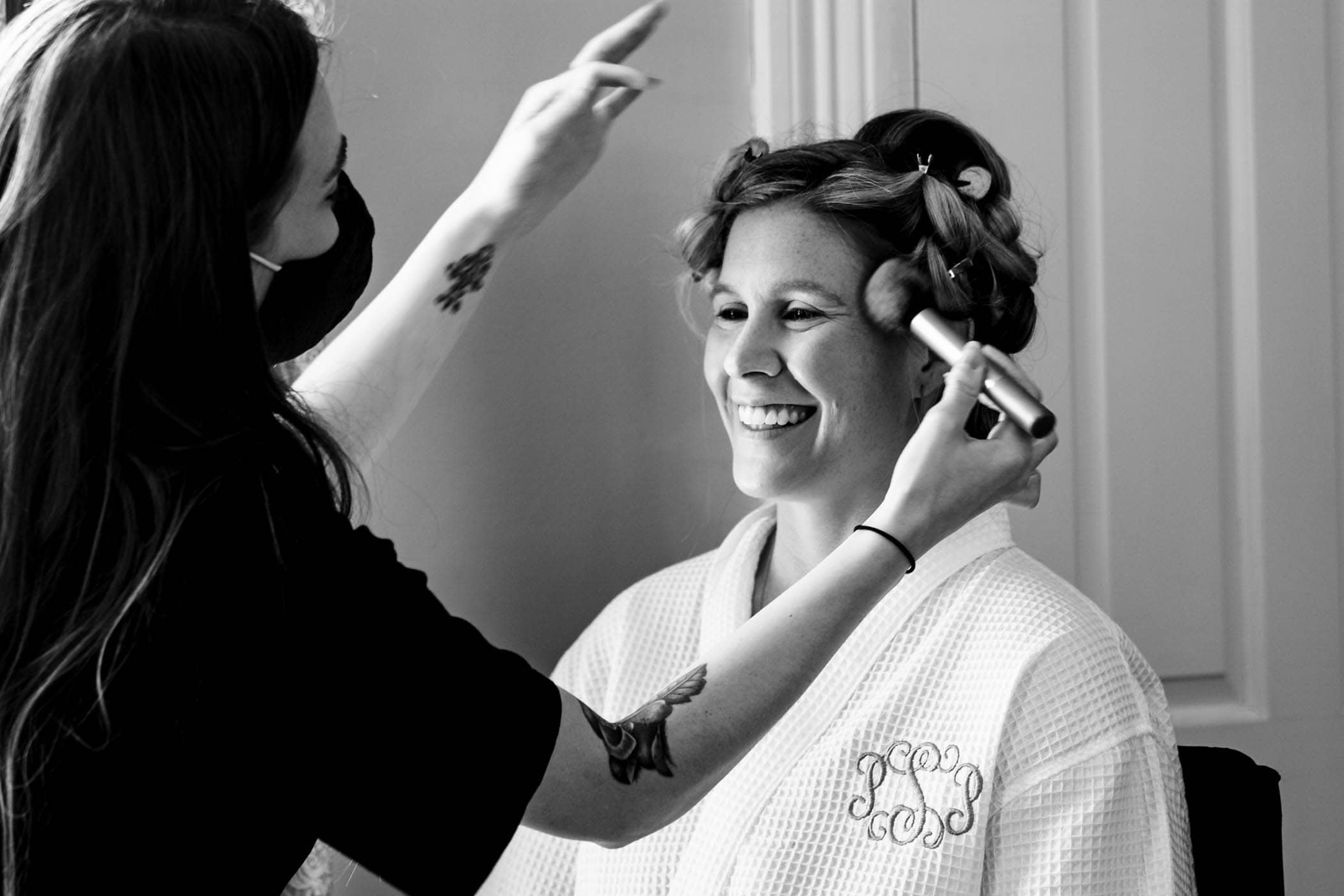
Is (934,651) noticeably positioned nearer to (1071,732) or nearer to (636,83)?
(1071,732)

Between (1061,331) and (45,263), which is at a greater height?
(45,263)

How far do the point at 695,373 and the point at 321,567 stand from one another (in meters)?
0.81

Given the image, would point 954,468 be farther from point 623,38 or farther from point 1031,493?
point 623,38

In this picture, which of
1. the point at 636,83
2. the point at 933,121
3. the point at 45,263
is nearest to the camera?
the point at 45,263

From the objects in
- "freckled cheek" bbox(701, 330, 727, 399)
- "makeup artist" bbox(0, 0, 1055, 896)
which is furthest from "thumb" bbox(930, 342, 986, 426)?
"freckled cheek" bbox(701, 330, 727, 399)

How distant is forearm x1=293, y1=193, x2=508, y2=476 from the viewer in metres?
1.11

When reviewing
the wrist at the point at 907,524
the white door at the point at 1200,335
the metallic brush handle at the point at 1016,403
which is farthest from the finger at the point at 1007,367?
the white door at the point at 1200,335

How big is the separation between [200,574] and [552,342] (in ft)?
2.56

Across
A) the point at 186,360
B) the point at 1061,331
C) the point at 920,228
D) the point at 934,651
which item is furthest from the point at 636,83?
the point at 1061,331

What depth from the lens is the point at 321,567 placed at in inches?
29.1

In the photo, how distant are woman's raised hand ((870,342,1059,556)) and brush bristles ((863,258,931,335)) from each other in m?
0.37

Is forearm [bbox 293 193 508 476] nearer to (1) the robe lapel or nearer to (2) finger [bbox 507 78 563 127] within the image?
(2) finger [bbox 507 78 563 127]

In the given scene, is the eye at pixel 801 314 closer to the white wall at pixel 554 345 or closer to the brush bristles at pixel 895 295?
the brush bristles at pixel 895 295

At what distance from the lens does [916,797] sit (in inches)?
44.8
